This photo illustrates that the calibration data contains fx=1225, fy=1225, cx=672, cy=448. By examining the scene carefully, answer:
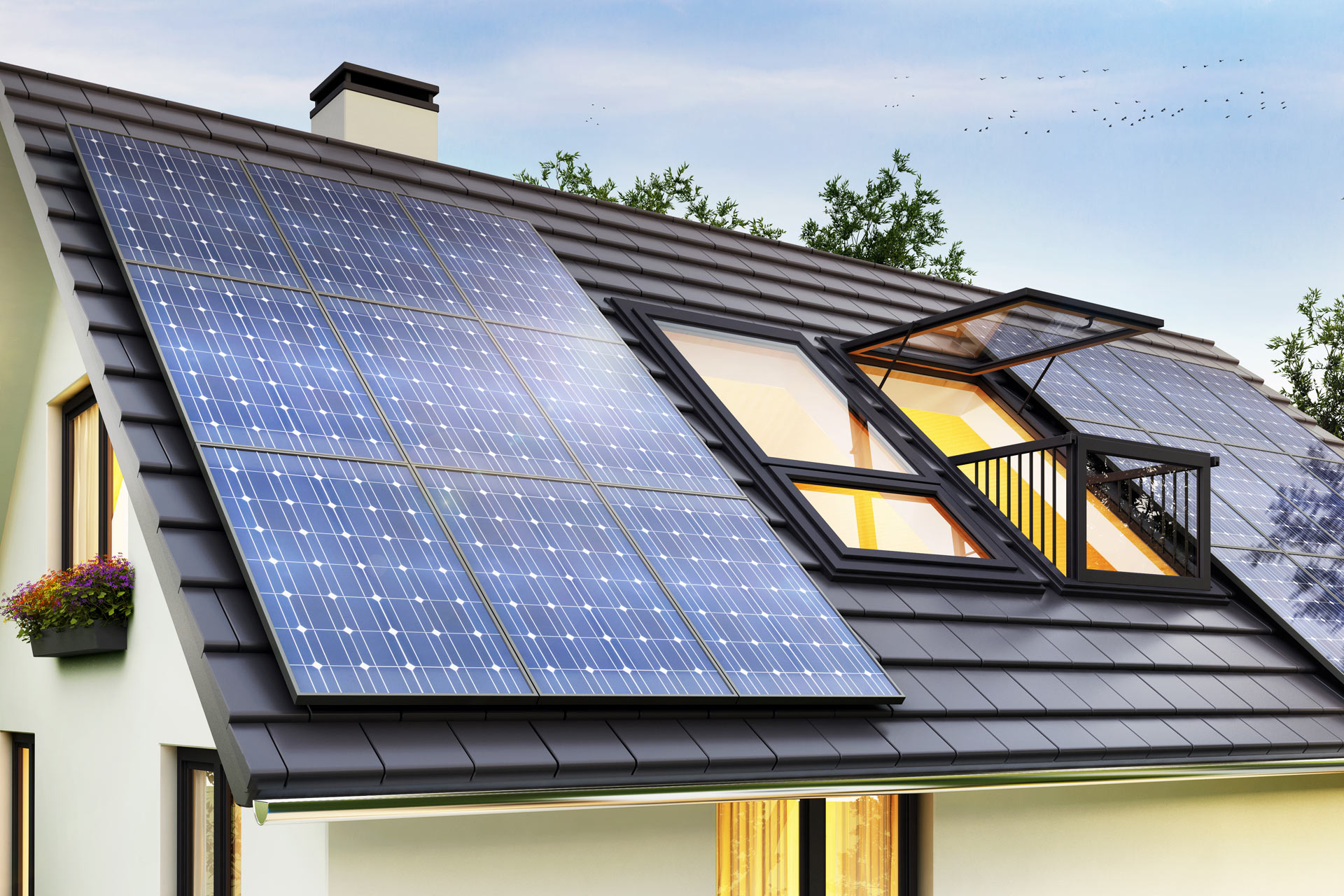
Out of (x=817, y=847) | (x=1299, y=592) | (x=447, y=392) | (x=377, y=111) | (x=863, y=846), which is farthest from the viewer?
(x=377, y=111)

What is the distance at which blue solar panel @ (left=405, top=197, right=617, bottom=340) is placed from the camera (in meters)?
7.29

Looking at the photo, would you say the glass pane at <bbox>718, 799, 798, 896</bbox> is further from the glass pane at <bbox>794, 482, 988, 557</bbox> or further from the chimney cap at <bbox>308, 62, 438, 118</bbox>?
the chimney cap at <bbox>308, 62, 438, 118</bbox>

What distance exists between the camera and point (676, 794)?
4.77 metres

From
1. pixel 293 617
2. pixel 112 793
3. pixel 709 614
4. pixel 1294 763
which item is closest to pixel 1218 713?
pixel 1294 763

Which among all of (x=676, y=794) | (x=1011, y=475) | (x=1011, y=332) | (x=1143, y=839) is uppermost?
(x=1011, y=332)

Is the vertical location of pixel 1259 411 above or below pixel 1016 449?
above

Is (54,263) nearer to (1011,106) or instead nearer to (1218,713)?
(1218,713)

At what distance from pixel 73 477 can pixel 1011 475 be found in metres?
6.58

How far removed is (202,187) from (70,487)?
2.85m

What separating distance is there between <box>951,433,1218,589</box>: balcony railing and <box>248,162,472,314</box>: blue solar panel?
389cm

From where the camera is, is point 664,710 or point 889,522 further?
point 889,522

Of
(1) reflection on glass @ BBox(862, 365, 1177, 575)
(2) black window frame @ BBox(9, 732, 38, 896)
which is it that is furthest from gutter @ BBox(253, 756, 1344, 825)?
(2) black window frame @ BBox(9, 732, 38, 896)

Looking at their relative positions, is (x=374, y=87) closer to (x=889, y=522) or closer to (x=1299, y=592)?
(x=889, y=522)

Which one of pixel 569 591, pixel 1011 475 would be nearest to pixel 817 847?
pixel 569 591
